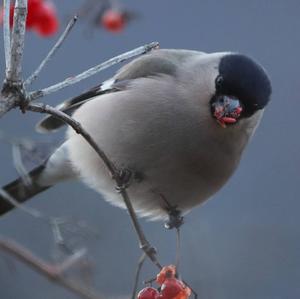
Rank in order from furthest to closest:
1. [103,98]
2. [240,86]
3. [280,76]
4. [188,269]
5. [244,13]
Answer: [244,13], [280,76], [188,269], [103,98], [240,86]

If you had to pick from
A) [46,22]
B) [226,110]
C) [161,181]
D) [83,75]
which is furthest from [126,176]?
[83,75]

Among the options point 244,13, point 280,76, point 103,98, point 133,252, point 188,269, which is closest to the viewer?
point 103,98

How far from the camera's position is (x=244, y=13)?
4.15 metres

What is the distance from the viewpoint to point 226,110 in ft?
7.57

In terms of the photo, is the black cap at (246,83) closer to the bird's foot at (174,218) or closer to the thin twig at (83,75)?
the bird's foot at (174,218)

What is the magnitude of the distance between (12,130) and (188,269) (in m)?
0.98

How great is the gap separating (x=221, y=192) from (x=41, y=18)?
1425mm

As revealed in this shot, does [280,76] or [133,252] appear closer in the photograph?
[133,252]

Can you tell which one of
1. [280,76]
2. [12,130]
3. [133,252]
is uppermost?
[12,130]

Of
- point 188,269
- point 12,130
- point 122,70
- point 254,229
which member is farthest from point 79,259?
point 12,130

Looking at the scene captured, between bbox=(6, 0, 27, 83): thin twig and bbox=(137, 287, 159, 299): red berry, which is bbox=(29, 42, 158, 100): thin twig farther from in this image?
bbox=(137, 287, 159, 299): red berry

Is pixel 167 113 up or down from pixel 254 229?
up

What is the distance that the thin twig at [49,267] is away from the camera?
174 centimetres

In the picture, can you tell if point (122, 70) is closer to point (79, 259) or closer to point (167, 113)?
point (167, 113)
